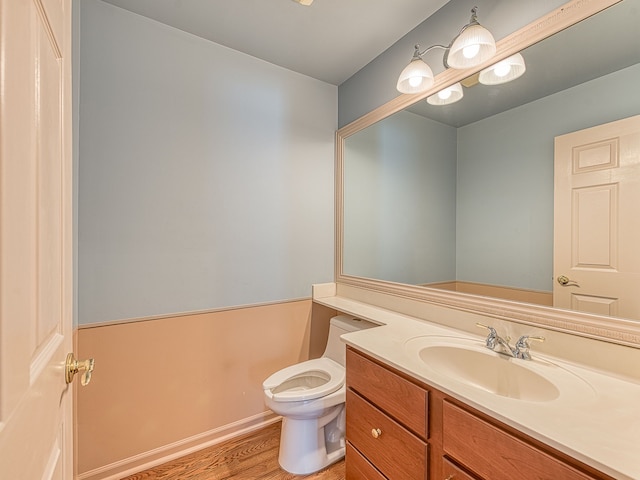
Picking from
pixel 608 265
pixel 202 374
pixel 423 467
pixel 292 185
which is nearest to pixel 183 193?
pixel 292 185

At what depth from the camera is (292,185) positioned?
6.75ft

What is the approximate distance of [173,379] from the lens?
1.65 metres

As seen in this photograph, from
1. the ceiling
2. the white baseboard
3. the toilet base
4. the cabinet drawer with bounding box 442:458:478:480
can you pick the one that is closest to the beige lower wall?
the white baseboard

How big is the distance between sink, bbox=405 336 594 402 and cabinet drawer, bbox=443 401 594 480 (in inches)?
6.4

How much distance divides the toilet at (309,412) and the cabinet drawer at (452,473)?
0.74 meters

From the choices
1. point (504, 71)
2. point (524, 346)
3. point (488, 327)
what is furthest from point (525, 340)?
A: point (504, 71)

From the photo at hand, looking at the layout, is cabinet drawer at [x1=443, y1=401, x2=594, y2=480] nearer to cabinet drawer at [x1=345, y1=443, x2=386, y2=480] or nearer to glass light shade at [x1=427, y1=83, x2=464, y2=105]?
cabinet drawer at [x1=345, y1=443, x2=386, y2=480]

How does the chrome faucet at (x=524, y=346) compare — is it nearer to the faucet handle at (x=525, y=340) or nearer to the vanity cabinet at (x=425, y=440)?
the faucet handle at (x=525, y=340)

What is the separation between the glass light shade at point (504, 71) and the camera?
124cm

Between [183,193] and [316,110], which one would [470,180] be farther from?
[183,193]

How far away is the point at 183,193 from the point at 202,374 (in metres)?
1.10

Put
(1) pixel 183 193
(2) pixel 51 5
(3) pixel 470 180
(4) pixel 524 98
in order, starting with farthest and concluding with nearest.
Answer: (1) pixel 183 193 < (3) pixel 470 180 < (4) pixel 524 98 < (2) pixel 51 5

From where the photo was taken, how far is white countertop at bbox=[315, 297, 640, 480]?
61cm

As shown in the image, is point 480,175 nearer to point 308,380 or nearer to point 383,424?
point 383,424
